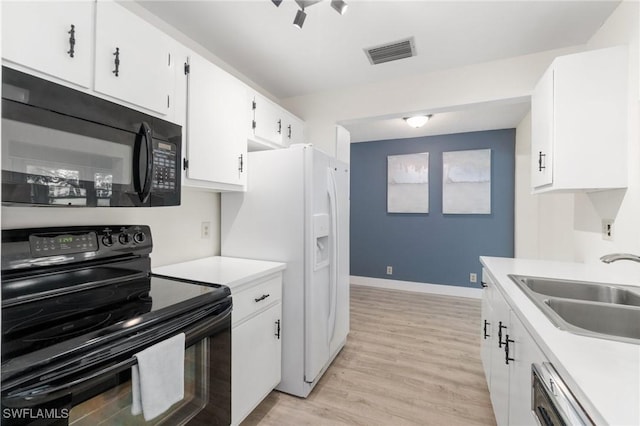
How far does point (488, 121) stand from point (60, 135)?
13.5ft

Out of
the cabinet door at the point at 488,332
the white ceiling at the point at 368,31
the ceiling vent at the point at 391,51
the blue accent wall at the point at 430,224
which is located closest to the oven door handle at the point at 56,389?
the cabinet door at the point at 488,332

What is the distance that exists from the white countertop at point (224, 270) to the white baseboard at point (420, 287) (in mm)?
3065

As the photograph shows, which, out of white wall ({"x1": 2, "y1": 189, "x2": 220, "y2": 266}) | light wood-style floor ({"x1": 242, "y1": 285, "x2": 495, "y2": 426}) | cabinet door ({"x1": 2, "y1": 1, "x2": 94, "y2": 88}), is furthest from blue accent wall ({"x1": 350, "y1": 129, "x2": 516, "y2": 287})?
cabinet door ({"x1": 2, "y1": 1, "x2": 94, "y2": 88})

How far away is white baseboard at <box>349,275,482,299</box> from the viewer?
4.16m

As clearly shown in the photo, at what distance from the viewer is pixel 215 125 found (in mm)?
1820

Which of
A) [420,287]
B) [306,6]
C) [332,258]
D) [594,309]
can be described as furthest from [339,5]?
[420,287]

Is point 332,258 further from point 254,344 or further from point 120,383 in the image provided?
point 120,383

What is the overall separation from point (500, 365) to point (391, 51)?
2169 mm

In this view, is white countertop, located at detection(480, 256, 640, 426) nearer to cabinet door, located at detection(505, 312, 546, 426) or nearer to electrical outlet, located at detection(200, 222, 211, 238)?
cabinet door, located at detection(505, 312, 546, 426)

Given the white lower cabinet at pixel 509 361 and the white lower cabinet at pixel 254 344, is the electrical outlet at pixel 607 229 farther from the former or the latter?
the white lower cabinet at pixel 254 344

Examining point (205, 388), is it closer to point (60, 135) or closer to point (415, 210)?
point (60, 135)

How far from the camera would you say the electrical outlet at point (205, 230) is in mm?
2148

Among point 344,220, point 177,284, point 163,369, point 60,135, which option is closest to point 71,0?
point 60,135

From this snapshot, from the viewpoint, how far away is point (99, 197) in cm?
118
